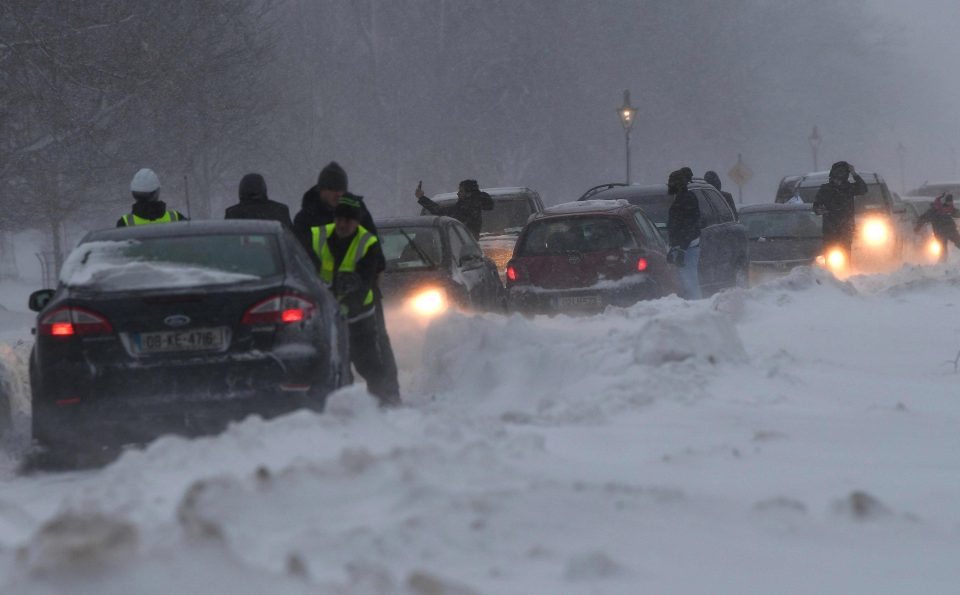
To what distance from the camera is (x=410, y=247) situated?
12.4m

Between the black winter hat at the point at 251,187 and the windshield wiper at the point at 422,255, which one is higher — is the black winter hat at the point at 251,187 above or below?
above

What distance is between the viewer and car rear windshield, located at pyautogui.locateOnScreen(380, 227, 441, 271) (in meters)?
12.1

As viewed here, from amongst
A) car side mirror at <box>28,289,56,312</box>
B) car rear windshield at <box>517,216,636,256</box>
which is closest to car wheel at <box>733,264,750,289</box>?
car rear windshield at <box>517,216,636,256</box>

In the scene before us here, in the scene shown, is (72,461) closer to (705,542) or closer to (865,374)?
(705,542)

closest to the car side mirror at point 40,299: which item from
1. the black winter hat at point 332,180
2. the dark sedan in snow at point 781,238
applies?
the black winter hat at point 332,180

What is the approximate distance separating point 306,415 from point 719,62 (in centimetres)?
7347

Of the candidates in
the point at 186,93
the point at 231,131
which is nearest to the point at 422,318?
the point at 186,93

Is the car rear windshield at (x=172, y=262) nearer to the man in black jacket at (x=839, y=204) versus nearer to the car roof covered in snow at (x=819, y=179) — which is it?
the man in black jacket at (x=839, y=204)

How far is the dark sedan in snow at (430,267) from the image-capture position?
467 inches

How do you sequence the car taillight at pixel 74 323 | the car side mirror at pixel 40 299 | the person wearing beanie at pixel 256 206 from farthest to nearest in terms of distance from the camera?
the person wearing beanie at pixel 256 206
the car side mirror at pixel 40 299
the car taillight at pixel 74 323

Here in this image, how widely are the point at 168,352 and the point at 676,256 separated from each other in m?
8.91

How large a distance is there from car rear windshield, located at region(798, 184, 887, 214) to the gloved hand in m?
8.51

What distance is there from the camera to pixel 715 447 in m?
6.22

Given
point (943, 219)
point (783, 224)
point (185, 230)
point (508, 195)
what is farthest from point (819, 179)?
point (185, 230)
